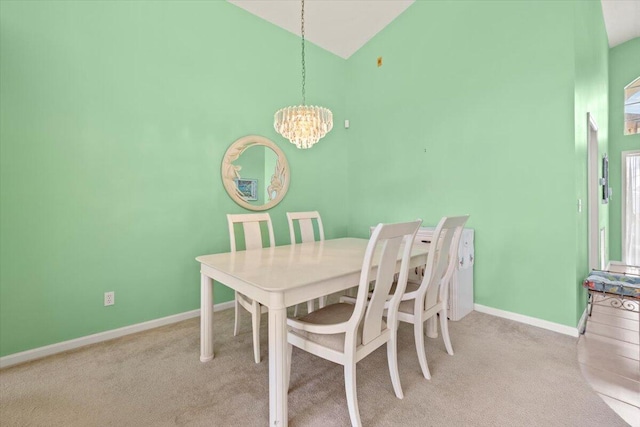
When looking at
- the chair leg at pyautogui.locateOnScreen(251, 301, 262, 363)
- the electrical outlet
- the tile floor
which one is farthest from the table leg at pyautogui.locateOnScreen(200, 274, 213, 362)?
the tile floor

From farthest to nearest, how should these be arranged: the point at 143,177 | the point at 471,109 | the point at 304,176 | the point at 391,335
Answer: the point at 304,176 < the point at 471,109 < the point at 143,177 < the point at 391,335

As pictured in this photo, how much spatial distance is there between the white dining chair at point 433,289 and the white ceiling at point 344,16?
9.52 ft

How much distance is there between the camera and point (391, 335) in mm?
1513

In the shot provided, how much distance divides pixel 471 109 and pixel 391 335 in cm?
250

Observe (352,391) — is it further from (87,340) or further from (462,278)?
(87,340)

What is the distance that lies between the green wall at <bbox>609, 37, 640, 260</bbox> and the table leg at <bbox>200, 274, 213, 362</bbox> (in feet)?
21.7

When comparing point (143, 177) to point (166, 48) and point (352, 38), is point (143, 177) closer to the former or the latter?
point (166, 48)

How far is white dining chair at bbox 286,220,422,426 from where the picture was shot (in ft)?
4.18

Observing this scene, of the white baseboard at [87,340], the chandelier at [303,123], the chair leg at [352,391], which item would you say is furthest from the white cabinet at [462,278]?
the white baseboard at [87,340]

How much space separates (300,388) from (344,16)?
3885 mm

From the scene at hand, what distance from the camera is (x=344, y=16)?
3.38 m

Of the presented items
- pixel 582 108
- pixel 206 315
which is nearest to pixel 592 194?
pixel 582 108

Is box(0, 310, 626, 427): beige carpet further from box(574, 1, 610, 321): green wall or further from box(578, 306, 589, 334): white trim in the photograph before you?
box(574, 1, 610, 321): green wall

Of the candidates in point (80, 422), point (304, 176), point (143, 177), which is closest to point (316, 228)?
point (304, 176)
